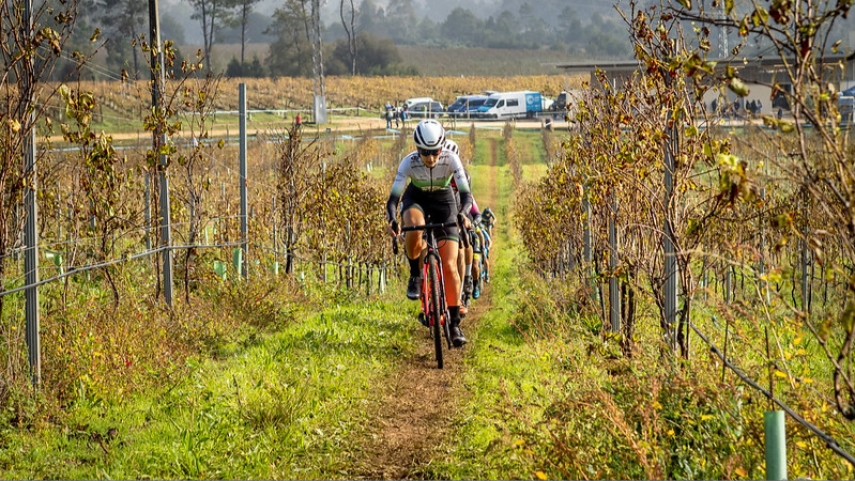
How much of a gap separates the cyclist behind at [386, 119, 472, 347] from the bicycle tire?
0.19 metres

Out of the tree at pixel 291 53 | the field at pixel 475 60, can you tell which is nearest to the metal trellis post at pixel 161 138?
the tree at pixel 291 53

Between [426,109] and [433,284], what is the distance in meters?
63.3

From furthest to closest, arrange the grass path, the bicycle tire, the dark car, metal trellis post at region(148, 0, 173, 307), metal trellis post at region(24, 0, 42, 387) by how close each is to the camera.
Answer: the dark car < metal trellis post at region(148, 0, 173, 307) < the bicycle tire < metal trellis post at region(24, 0, 42, 387) < the grass path

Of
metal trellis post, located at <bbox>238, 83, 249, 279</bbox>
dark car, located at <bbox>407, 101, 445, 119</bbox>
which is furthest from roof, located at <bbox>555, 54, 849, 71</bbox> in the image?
dark car, located at <bbox>407, 101, 445, 119</bbox>

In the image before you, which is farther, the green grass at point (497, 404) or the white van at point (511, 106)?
the white van at point (511, 106)

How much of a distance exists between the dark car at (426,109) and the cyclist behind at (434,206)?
61.3 metres

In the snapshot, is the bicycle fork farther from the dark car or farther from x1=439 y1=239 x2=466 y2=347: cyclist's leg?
the dark car

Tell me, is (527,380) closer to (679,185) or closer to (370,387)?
(370,387)

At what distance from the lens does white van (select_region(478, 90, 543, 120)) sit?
8094 cm

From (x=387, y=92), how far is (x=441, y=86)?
1005 centimetres

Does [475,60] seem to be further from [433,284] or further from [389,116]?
[433,284]

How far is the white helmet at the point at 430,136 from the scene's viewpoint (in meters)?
10.9

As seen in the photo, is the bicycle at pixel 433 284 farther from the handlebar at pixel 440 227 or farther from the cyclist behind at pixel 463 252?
the cyclist behind at pixel 463 252

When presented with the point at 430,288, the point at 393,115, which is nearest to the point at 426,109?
the point at 393,115
